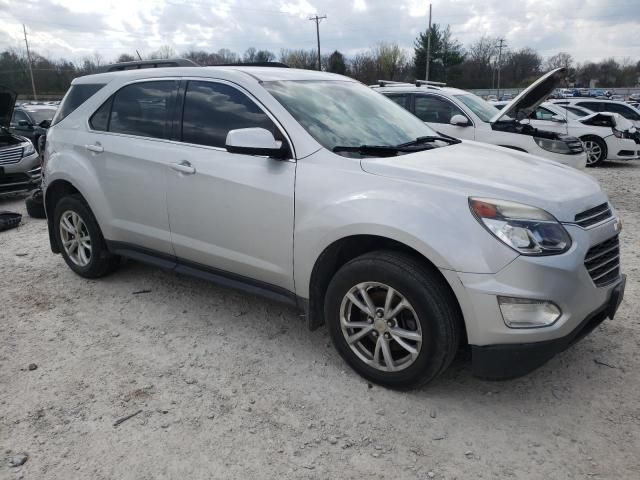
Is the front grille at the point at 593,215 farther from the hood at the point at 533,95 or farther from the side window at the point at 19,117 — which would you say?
the side window at the point at 19,117

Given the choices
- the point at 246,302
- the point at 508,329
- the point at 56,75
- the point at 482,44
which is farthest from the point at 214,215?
the point at 482,44

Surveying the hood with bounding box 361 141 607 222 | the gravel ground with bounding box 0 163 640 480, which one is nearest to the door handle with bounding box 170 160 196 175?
the gravel ground with bounding box 0 163 640 480

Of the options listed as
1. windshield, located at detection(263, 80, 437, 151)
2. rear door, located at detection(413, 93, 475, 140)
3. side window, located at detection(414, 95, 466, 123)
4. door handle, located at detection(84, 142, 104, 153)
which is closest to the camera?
windshield, located at detection(263, 80, 437, 151)

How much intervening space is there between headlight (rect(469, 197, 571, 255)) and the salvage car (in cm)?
884

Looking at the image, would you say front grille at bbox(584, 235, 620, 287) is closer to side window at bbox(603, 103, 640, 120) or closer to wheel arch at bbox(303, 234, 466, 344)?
wheel arch at bbox(303, 234, 466, 344)

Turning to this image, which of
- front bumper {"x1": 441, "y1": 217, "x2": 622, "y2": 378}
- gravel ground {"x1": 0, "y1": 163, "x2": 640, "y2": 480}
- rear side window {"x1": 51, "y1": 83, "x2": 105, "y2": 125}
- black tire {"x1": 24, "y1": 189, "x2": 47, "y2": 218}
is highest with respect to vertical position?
rear side window {"x1": 51, "y1": 83, "x2": 105, "y2": 125}

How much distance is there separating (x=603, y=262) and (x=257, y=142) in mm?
2086

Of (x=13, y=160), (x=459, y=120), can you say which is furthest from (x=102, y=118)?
(x=13, y=160)

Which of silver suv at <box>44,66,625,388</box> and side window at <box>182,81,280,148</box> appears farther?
side window at <box>182,81,280,148</box>

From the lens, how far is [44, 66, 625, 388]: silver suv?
2627 millimetres

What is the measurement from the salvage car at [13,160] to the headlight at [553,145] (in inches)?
343

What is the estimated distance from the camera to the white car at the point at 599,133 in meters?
12.8

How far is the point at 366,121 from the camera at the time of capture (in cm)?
369

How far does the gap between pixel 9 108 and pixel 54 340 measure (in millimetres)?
7178
